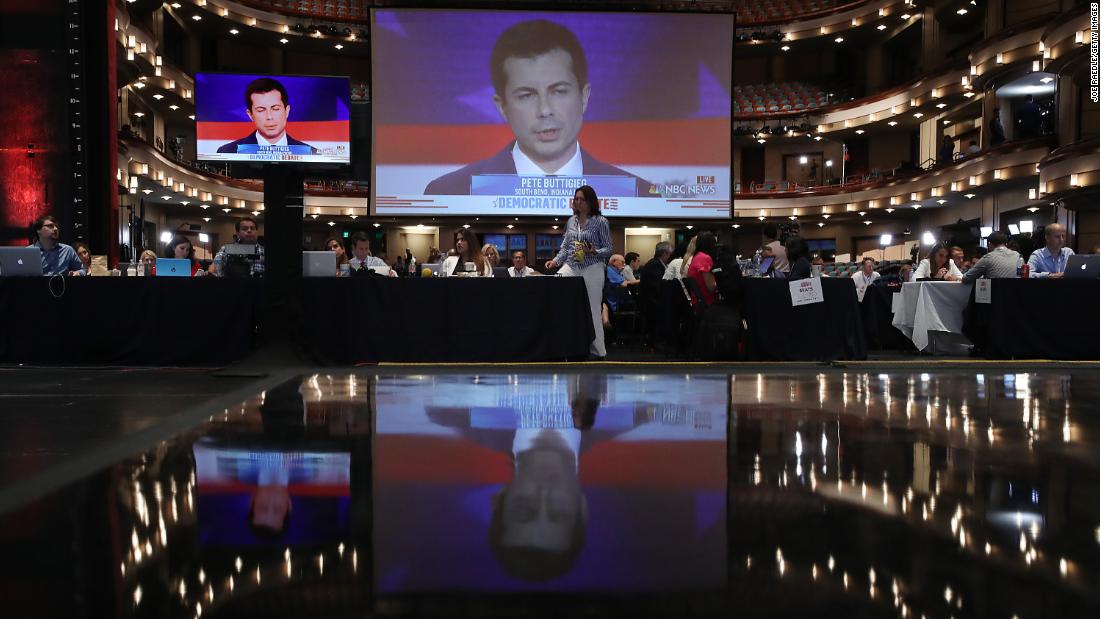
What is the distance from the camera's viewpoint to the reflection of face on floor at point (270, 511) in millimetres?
1701

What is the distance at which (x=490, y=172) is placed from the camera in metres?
11.9

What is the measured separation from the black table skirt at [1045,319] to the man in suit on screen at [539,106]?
21.6ft

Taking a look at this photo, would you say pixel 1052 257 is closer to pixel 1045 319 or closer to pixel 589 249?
pixel 1045 319

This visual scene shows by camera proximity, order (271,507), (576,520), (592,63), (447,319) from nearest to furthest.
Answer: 1. (576,520)
2. (271,507)
3. (447,319)
4. (592,63)

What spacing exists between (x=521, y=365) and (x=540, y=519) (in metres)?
3.73

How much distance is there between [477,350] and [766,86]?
69.6 feet

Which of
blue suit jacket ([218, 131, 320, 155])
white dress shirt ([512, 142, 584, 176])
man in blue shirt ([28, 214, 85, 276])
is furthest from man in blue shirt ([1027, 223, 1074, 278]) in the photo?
man in blue shirt ([28, 214, 85, 276])

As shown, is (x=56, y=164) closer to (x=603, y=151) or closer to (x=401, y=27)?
(x=401, y=27)

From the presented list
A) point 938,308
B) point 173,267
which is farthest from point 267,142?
point 938,308

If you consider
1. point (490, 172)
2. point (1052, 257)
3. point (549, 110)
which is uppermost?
point (549, 110)

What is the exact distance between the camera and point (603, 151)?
1205 cm

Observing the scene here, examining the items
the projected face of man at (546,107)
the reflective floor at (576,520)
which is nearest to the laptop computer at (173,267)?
the reflective floor at (576,520)

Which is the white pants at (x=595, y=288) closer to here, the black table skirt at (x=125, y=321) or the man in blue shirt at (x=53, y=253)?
the black table skirt at (x=125, y=321)

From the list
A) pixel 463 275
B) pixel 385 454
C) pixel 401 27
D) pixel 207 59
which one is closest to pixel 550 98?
pixel 401 27
